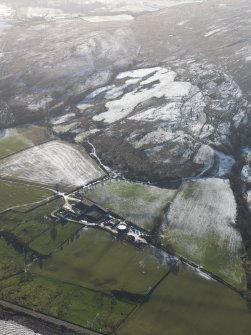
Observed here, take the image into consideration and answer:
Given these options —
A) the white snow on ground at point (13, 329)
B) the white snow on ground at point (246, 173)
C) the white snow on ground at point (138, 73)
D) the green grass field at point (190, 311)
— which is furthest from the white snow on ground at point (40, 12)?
the white snow on ground at point (13, 329)

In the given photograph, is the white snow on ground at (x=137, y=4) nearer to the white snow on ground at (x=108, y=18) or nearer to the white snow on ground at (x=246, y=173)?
the white snow on ground at (x=108, y=18)

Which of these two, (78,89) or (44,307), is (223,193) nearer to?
(44,307)

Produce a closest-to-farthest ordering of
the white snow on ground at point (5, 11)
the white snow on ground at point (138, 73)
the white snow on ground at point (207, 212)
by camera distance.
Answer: the white snow on ground at point (207, 212) → the white snow on ground at point (138, 73) → the white snow on ground at point (5, 11)

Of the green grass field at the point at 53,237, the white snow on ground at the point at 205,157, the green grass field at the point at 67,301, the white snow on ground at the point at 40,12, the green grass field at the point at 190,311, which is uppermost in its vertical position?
the white snow on ground at the point at 40,12

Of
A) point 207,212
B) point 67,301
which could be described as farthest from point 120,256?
point 207,212

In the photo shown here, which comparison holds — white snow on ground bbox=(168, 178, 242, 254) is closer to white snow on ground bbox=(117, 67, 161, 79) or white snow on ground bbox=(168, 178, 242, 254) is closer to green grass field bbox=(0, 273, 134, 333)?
green grass field bbox=(0, 273, 134, 333)

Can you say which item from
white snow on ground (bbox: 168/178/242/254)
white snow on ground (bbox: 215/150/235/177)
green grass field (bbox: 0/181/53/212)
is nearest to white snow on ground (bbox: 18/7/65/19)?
white snow on ground (bbox: 215/150/235/177)
